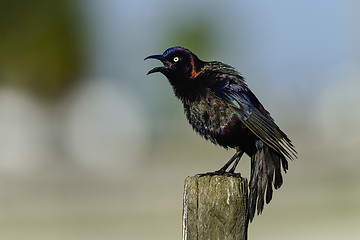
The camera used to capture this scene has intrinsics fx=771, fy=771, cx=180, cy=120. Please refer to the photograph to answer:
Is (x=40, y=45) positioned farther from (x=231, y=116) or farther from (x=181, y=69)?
(x=231, y=116)

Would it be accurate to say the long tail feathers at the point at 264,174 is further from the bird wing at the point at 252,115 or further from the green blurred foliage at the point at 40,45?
the green blurred foliage at the point at 40,45

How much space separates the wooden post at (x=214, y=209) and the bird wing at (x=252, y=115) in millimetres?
802

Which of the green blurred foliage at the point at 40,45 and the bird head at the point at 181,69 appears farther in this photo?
the green blurred foliage at the point at 40,45

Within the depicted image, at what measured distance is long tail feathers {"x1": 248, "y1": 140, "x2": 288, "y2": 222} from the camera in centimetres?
518

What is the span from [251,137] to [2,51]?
2743 cm

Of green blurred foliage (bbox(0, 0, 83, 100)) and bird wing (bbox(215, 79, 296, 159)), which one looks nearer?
bird wing (bbox(215, 79, 296, 159))

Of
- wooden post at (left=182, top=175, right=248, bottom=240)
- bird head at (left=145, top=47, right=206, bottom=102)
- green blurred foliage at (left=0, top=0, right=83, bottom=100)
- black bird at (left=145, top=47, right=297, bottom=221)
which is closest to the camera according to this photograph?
wooden post at (left=182, top=175, right=248, bottom=240)

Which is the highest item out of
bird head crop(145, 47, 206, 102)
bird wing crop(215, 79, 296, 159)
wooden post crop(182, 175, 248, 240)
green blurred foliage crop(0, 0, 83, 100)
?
green blurred foliage crop(0, 0, 83, 100)

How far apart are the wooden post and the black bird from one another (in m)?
0.81

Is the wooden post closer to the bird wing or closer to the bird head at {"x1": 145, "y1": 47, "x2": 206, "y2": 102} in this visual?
the bird wing

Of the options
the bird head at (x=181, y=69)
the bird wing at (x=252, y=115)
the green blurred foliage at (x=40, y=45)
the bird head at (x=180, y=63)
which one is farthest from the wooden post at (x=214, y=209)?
the green blurred foliage at (x=40, y=45)

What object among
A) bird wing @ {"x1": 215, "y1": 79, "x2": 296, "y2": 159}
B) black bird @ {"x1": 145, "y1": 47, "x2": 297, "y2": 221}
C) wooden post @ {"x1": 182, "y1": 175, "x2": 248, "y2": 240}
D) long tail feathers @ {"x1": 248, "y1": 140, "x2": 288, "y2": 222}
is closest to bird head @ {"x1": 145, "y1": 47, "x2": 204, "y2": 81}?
black bird @ {"x1": 145, "y1": 47, "x2": 297, "y2": 221}

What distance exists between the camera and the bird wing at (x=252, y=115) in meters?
5.10

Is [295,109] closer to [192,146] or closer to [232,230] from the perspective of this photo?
[192,146]
